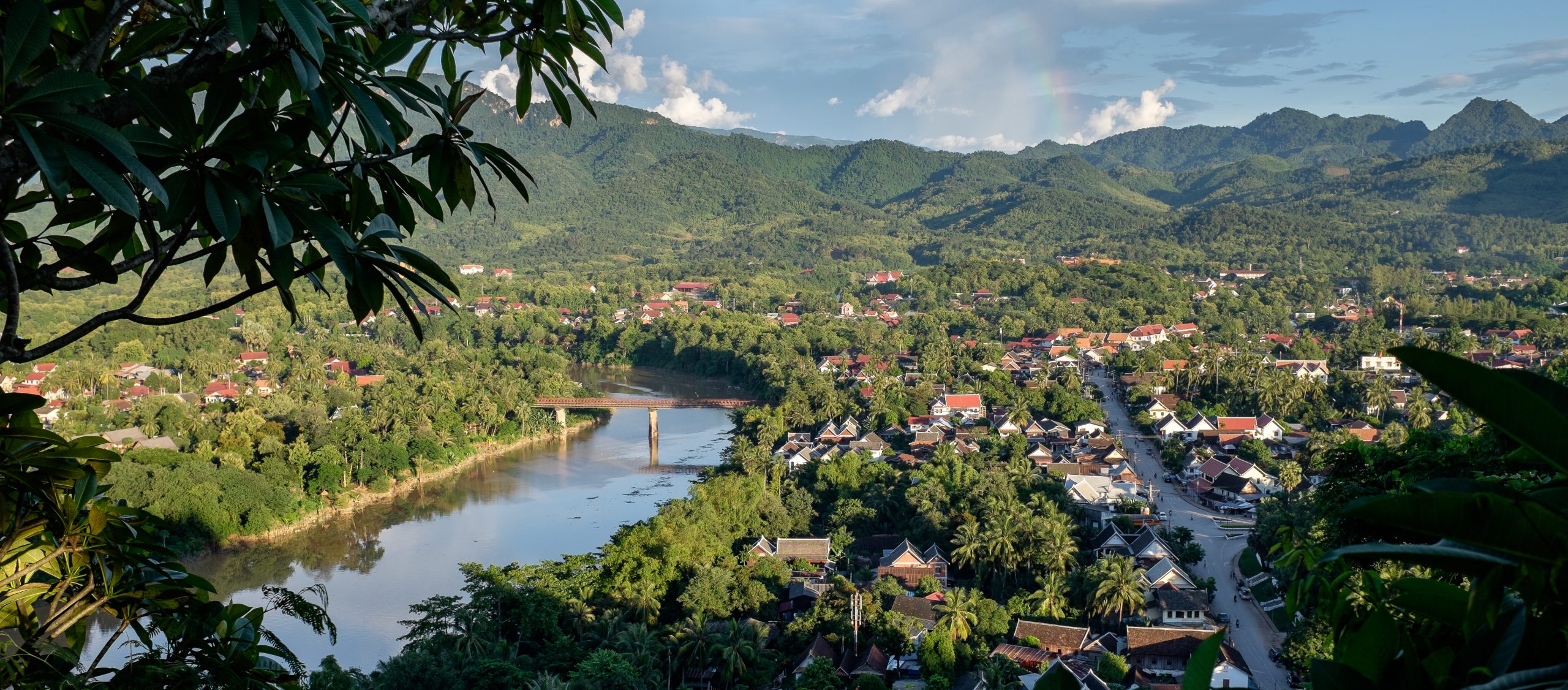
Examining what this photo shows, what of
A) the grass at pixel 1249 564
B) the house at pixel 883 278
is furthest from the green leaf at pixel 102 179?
the house at pixel 883 278

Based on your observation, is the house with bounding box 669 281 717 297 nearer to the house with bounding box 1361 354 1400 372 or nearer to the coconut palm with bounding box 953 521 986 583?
the house with bounding box 1361 354 1400 372

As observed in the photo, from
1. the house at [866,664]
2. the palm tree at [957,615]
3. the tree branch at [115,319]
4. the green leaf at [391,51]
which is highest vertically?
the green leaf at [391,51]

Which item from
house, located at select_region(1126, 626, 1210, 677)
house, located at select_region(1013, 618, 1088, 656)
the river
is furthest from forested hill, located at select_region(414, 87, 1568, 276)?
house, located at select_region(1126, 626, 1210, 677)

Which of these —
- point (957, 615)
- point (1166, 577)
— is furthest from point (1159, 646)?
point (957, 615)

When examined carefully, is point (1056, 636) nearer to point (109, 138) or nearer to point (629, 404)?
point (109, 138)

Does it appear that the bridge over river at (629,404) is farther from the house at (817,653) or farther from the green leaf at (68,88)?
the green leaf at (68,88)

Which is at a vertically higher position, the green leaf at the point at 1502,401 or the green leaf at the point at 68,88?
the green leaf at the point at 68,88
